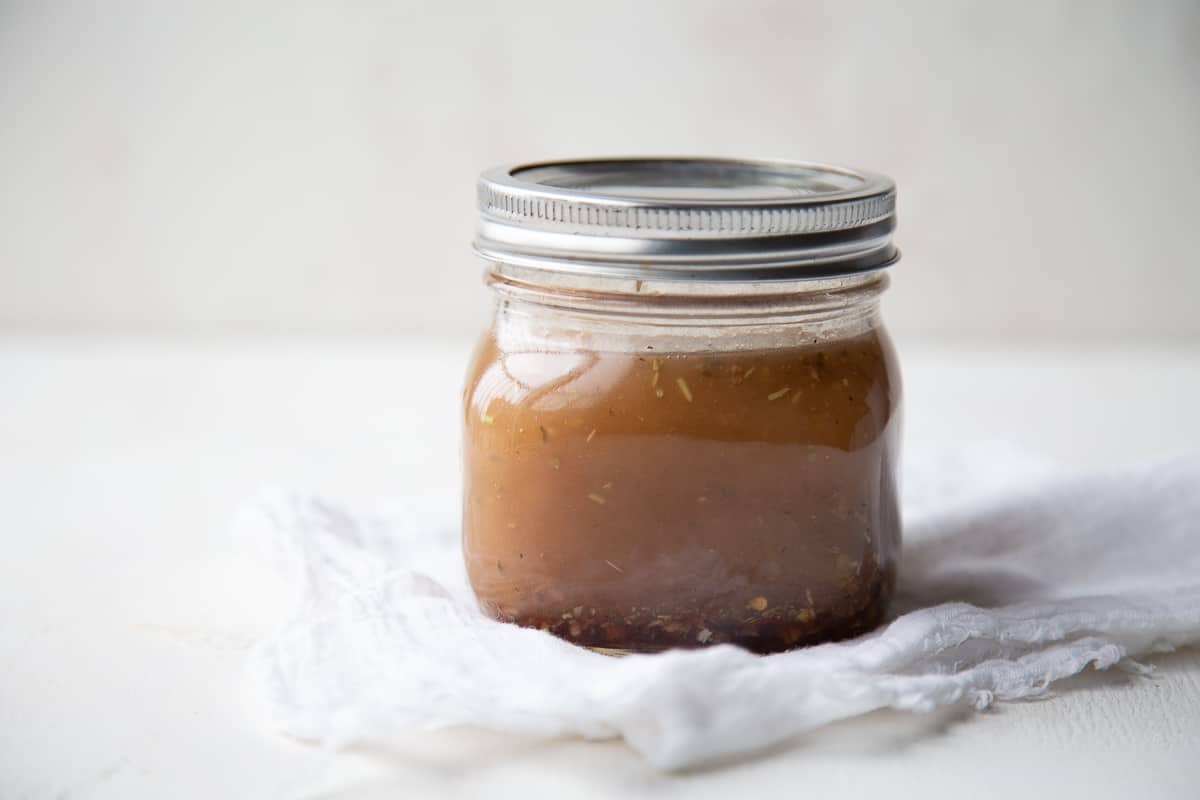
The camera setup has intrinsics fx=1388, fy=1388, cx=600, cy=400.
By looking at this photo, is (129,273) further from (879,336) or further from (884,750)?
(884,750)

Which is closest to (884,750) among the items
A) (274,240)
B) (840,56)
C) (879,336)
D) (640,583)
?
(640,583)

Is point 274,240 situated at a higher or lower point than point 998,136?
lower

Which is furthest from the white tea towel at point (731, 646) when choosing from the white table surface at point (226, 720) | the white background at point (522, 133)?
the white background at point (522, 133)

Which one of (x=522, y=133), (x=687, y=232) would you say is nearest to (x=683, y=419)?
(x=687, y=232)

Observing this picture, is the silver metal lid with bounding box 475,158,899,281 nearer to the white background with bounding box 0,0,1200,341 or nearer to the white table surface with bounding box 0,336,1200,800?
the white table surface with bounding box 0,336,1200,800

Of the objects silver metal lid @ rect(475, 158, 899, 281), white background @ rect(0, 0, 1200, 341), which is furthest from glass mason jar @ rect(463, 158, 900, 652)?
white background @ rect(0, 0, 1200, 341)

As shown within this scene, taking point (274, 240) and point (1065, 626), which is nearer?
point (1065, 626)

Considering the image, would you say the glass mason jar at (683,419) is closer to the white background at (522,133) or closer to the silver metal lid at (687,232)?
the silver metal lid at (687,232)
